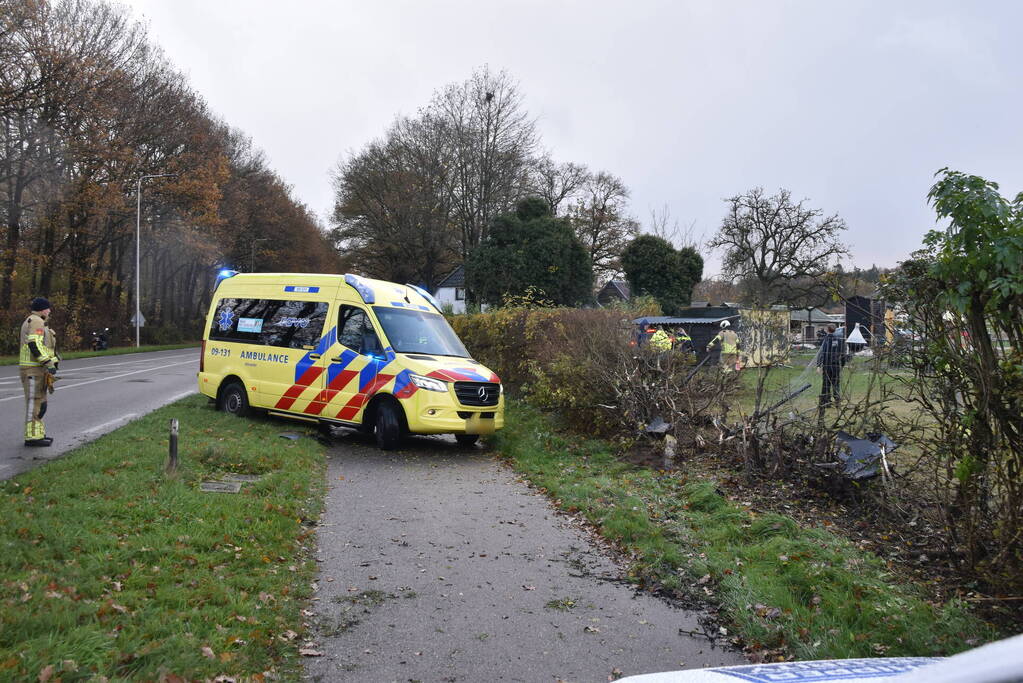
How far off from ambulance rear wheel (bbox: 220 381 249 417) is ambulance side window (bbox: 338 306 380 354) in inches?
97.0

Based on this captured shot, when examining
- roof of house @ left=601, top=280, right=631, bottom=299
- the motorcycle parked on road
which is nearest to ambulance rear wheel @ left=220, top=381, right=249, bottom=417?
the motorcycle parked on road

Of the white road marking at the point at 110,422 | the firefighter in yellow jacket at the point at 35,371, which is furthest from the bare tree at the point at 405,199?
the firefighter in yellow jacket at the point at 35,371

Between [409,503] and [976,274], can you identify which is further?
[409,503]

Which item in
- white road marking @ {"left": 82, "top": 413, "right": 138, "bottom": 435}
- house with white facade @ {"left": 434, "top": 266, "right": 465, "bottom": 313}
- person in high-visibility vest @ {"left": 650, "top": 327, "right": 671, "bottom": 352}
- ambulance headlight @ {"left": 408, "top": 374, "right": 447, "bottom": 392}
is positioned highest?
house with white facade @ {"left": 434, "top": 266, "right": 465, "bottom": 313}

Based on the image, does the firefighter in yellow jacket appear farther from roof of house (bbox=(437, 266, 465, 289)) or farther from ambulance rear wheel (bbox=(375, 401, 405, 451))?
roof of house (bbox=(437, 266, 465, 289))

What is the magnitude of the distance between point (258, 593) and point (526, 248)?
3524cm

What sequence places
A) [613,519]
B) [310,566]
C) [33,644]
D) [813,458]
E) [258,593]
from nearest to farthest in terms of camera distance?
1. [33,644]
2. [258,593]
3. [310,566]
4. [613,519]
5. [813,458]

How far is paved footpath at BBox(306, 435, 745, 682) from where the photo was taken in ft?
14.6

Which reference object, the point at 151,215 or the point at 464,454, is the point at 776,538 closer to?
the point at 464,454

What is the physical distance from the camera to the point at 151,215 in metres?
41.3

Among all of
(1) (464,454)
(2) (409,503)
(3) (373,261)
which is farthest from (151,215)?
(2) (409,503)

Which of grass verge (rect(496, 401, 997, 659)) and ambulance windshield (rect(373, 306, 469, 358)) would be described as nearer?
grass verge (rect(496, 401, 997, 659))

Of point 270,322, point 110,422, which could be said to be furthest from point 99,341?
point 270,322

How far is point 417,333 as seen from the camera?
40.5 ft
